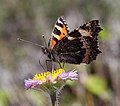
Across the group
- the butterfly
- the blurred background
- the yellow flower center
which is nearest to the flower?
the yellow flower center

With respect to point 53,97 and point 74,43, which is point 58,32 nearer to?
point 74,43

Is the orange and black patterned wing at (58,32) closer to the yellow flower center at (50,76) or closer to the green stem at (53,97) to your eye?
the yellow flower center at (50,76)

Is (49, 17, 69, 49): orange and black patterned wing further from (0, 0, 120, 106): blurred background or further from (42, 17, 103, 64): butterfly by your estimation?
(0, 0, 120, 106): blurred background

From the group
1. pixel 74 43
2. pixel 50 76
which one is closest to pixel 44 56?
pixel 74 43

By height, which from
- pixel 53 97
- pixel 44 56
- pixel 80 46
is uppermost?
pixel 44 56

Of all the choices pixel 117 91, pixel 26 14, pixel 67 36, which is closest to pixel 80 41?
pixel 67 36
